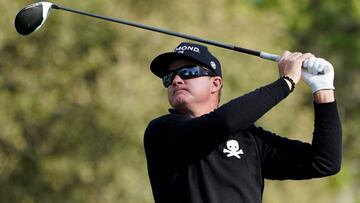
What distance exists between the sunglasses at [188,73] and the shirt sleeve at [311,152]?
434mm

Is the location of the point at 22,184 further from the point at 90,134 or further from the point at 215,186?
the point at 215,186

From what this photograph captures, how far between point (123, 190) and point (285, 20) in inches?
650

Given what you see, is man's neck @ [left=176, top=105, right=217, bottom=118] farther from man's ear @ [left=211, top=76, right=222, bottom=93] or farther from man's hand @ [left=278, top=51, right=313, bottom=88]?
man's hand @ [left=278, top=51, right=313, bottom=88]

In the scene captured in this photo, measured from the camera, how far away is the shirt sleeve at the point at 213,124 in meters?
6.05

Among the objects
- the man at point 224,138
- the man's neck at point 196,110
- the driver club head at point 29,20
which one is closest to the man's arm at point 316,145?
the man at point 224,138

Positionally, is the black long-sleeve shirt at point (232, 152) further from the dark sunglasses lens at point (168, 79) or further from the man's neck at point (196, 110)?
the dark sunglasses lens at point (168, 79)

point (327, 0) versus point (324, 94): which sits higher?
point (327, 0)

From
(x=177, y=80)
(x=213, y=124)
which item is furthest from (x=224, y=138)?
(x=177, y=80)

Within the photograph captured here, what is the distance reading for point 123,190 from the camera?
63.4 feet

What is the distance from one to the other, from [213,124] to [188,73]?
0.48 meters

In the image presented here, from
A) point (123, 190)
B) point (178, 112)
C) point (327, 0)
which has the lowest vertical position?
point (178, 112)

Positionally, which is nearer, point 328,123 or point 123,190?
point 328,123

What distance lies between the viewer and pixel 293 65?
20.5 feet

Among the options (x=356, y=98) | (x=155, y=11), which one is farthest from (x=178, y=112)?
(x=356, y=98)
